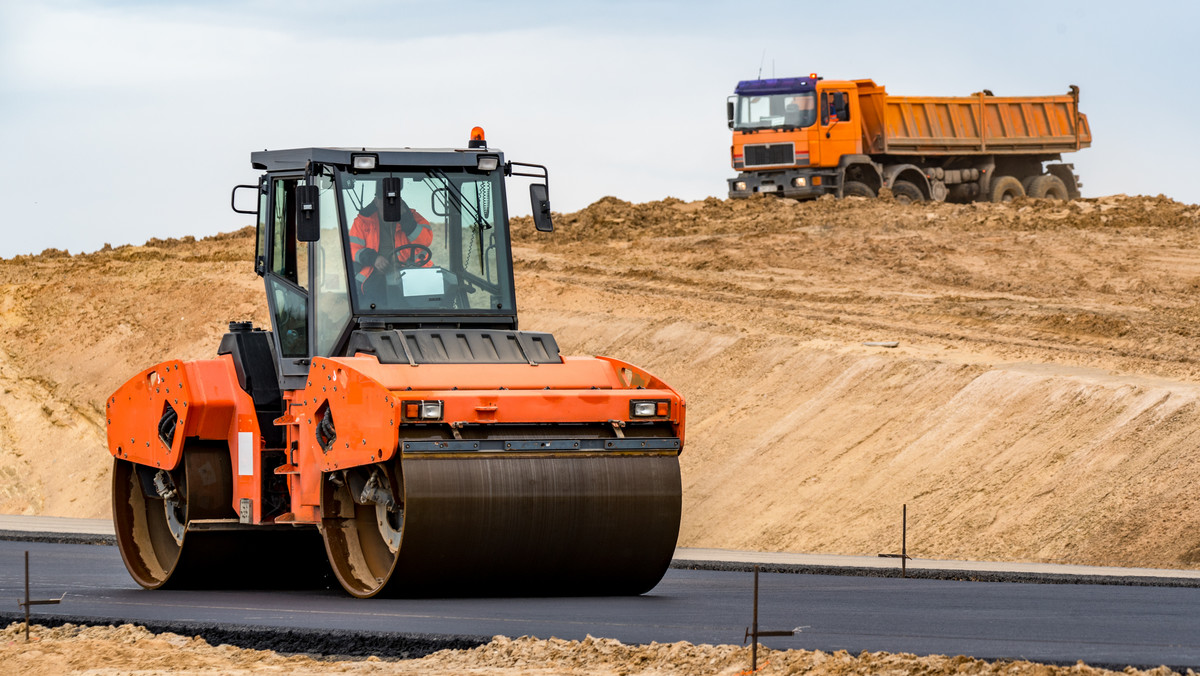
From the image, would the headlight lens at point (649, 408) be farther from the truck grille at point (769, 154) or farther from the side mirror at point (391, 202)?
the truck grille at point (769, 154)

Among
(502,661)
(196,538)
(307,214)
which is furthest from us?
(196,538)

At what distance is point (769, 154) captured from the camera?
1588 inches

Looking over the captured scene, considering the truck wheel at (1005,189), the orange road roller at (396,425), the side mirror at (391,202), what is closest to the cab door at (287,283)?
the orange road roller at (396,425)

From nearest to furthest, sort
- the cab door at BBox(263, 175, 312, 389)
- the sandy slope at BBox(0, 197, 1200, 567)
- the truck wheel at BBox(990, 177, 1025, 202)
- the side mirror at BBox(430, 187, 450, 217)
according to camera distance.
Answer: the side mirror at BBox(430, 187, 450, 217), the cab door at BBox(263, 175, 312, 389), the sandy slope at BBox(0, 197, 1200, 567), the truck wheel at BBox(990, 177, 1025, 202)

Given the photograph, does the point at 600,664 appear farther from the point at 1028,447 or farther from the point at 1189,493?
the point at 1028,447

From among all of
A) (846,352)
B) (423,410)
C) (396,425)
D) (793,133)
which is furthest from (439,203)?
(793,133)

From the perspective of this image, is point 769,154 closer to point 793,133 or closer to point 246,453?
point 793,133

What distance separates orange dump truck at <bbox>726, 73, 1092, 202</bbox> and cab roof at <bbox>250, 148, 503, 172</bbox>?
27.6 m

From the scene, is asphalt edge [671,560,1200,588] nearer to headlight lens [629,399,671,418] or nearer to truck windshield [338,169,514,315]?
headlight lens [629,399,671,418]

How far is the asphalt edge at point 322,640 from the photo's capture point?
9773 mm

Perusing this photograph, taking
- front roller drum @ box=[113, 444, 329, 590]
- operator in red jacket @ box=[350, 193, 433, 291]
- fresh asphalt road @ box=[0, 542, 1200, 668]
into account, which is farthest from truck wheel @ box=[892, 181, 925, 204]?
operator in red jacket @ box=[350, 193, 433, 291]

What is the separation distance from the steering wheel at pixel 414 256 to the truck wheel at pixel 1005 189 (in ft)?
107

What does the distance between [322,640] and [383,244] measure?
11.5 feet

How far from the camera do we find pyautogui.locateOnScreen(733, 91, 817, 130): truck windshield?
40219mm
